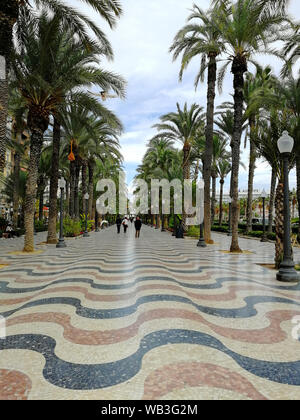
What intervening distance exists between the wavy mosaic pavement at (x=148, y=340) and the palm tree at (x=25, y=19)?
576 centimetres

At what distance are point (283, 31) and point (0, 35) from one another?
11285mm

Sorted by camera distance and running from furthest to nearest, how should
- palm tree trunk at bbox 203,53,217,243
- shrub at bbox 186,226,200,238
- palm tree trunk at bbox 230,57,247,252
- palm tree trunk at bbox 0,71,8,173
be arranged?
shrub at bbox 186,226,200,238, palm tree trunk at bbox 203,53,217,243, palm tree trunk at bbox 230,57,247,252, palm tree trunk at bbox 0,71,8,173

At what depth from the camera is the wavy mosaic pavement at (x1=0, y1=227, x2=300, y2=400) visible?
7.19 feet

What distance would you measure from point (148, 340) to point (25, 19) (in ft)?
42.8

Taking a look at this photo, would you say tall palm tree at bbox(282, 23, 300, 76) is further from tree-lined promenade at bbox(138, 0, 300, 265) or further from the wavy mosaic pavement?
the wavy mosaic pavement

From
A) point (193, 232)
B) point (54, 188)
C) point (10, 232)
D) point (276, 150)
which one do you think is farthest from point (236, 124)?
point (10, 232)

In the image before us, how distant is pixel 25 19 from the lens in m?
10.8

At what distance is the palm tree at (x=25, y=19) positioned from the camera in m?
8.07

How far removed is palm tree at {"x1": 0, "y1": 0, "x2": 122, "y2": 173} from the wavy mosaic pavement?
5.76m

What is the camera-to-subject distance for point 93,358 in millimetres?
2652

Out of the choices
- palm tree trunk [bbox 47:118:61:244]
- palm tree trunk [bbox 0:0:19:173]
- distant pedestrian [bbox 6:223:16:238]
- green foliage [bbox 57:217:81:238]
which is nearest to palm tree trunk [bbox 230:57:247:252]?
palm tree trunk [bbox 0:0:19:173]

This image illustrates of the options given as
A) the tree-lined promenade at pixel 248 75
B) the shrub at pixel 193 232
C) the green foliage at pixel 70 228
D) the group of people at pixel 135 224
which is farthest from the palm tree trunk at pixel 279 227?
the green foliage at pixel 70 228

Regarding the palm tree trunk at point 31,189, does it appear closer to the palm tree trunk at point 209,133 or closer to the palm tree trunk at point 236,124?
the palm tree trunk at point 236,124
